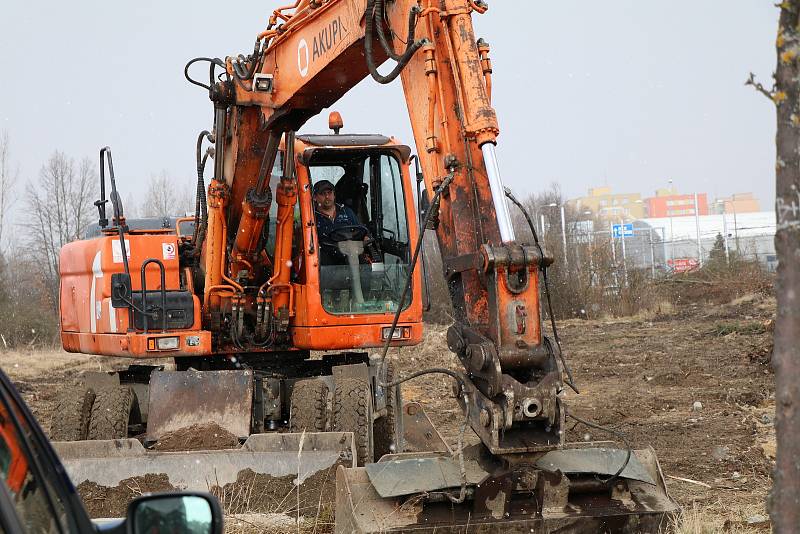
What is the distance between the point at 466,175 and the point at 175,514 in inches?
119

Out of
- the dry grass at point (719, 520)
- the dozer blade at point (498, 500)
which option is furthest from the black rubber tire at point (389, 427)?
the dozer blade at point (498, 500)

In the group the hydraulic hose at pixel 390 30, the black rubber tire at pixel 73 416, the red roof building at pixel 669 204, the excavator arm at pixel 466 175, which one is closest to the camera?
the excavator arm at pixel 466 175

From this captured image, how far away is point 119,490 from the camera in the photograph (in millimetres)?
6211

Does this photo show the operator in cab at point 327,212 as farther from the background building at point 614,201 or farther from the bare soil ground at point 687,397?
the background building at point 614,201

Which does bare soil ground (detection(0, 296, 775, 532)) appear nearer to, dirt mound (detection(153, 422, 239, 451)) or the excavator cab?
the excavator cab

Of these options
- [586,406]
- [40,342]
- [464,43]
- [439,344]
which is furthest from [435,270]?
[464,43]

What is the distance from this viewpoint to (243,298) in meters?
7.71

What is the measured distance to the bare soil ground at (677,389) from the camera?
22.5ft

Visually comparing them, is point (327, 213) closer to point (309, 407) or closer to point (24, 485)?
point (309, 407)

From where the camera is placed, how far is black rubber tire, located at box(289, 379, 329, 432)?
6.77 metres

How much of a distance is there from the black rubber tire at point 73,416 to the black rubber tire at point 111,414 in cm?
9

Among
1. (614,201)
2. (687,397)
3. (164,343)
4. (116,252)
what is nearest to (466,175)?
(164,343)

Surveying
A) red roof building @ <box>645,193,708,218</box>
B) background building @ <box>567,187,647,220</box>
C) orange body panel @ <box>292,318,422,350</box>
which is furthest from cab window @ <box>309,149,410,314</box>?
red roof building @ <box>645,193,708,218</box>

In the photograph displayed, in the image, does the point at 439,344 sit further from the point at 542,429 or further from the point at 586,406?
the point at 542,429
